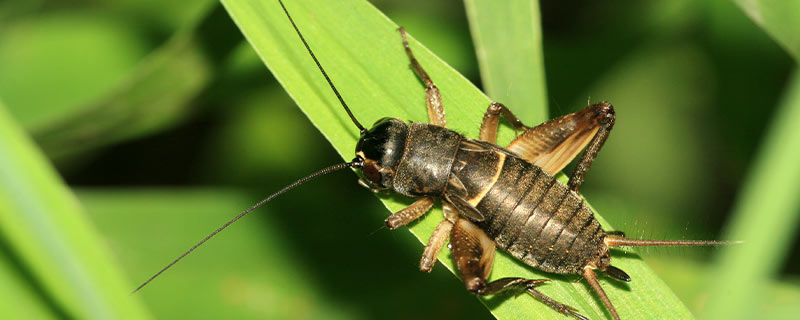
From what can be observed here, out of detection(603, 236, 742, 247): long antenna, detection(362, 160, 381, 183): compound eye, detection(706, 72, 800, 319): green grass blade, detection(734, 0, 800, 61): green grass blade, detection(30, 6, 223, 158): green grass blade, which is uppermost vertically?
detection(30, 6, 223, 158): green grass blade

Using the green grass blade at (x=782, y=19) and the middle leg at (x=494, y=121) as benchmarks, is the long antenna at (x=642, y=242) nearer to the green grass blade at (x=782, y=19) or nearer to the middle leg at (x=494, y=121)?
the middle leg at (x=494, y=121)

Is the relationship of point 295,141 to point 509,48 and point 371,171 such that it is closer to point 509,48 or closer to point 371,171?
point 371,171

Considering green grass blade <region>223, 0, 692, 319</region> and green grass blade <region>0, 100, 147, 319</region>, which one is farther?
green grass blade <region>223, 0, 692, 319</region>

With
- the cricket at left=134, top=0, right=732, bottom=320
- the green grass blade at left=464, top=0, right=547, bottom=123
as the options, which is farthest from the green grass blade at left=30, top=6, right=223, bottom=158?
the green grass blade at left=464, top=0, right=547, bottom=123

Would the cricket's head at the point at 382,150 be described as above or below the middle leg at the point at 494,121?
above

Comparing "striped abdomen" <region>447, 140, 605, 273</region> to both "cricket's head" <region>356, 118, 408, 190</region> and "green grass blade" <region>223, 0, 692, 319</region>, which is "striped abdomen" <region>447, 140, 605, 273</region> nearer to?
"green grass blade" <region>223, 0, 692, 319</region>

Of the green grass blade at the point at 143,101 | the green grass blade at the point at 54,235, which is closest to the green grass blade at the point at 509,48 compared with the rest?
the green grass blade at the point at 143,101
